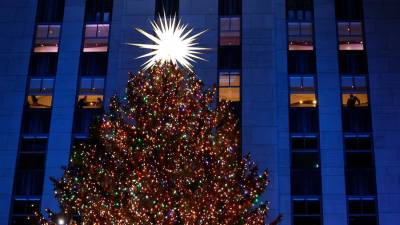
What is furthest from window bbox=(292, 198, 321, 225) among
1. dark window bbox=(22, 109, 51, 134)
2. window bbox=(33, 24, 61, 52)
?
window bbox=(33, 24, 61, 52)

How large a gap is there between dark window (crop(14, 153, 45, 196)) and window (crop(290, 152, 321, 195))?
43.7 ft

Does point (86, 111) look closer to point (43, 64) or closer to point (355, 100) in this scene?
point (43, 64)

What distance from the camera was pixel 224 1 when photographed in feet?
98.8

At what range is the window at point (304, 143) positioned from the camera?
27.8 m

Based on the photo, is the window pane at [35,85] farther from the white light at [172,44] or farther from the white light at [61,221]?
the white light at [61,221]

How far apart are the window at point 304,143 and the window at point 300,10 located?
7018 mm

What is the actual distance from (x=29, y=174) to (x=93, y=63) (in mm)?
7054

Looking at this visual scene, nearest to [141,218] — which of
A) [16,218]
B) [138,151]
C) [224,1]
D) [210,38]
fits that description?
[138,151]

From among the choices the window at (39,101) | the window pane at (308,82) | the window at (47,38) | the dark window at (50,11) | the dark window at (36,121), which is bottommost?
the dark window at (36,121)

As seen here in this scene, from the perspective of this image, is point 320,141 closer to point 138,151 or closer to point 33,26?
point 138,151

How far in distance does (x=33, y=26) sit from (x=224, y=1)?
1124 centimetres

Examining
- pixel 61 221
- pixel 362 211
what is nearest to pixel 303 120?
pixel 362 211

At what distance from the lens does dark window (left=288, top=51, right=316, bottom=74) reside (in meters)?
29.1

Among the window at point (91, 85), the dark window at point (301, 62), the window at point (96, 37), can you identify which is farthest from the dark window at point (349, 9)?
the window at point (91, 85)
